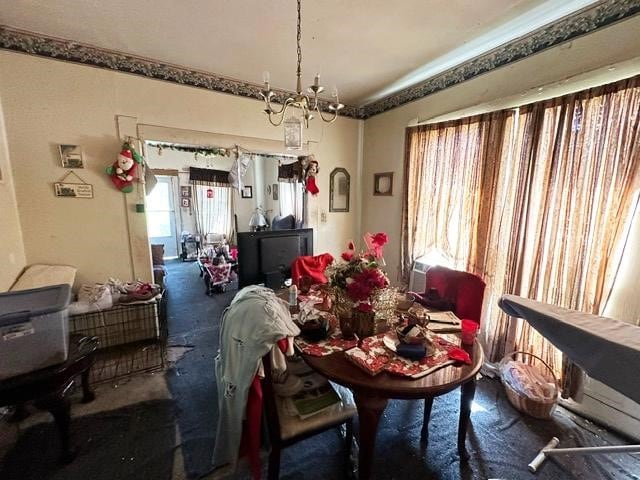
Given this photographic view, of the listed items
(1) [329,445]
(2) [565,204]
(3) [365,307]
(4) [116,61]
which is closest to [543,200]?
(2) [565,204]

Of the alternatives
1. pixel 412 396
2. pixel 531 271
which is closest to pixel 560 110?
pixel 531 271

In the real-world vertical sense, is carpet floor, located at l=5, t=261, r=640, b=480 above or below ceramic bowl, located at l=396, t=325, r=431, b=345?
below

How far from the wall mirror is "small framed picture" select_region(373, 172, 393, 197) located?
1.32ft

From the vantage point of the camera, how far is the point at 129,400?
6.34 ft

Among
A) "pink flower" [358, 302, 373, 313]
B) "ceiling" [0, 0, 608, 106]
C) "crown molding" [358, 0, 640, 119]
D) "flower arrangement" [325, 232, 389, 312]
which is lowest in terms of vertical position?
"pink flower" [358, 302, 373, 313]

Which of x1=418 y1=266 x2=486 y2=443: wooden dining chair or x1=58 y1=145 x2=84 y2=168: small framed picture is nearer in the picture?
x1=418 y1=266 x2=486 y2=443: wooden dining chair

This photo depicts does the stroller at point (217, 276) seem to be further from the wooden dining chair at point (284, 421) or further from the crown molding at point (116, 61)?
the wooden dining chair at point (284, 421)

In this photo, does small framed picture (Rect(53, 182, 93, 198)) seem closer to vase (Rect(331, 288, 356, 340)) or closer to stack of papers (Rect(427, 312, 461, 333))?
vase (Rect(331, 288, 356, 340))

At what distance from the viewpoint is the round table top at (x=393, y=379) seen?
3.49ft

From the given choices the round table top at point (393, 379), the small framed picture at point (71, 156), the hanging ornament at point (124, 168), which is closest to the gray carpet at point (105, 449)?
the round table top at point (393, 379)

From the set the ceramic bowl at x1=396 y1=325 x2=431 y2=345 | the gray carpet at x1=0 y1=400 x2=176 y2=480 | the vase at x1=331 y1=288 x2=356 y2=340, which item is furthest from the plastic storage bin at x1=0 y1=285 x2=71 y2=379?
the ceramic bowl at x1=396 y1=325 x2=431 y2=345

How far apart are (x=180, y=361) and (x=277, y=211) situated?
163 inches

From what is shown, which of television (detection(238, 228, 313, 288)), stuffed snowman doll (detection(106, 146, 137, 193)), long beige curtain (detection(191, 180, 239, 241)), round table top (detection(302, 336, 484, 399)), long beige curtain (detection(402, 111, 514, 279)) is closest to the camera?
round table top (detection(302, 336, 484, 399))

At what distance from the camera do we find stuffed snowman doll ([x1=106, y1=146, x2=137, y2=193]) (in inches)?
94.2
